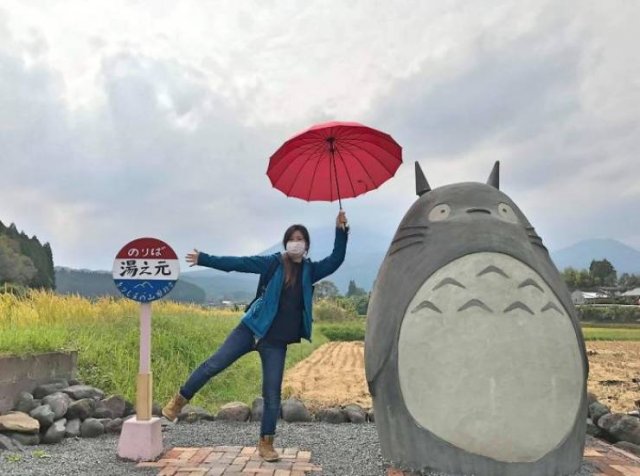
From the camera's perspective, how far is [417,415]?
4.08 m

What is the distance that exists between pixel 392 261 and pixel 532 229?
113cm

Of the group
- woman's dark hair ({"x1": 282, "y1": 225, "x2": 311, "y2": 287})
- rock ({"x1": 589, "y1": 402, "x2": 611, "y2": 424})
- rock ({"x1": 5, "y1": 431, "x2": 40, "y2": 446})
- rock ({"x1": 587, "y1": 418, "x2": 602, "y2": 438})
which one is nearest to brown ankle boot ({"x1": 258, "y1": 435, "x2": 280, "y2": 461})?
woman's dark hair ({"x1": 282, "y1": 225, "x2": 311, "y2": 287})

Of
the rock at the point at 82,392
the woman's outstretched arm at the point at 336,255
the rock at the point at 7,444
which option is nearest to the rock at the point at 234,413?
the rock at the point at 82,392

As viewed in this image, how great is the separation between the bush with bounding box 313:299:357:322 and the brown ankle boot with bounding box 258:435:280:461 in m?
28.1

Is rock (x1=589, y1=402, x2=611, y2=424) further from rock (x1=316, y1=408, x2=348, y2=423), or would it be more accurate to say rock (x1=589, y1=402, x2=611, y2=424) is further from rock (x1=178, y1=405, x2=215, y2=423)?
rock (x1=178, y1=405, x2=215, y2=423)

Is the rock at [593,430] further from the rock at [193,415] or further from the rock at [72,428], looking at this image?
the rock at [72,428]

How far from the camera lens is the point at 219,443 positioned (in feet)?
18.4

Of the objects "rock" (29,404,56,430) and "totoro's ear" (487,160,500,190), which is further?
"rock" (29,404,56,430)

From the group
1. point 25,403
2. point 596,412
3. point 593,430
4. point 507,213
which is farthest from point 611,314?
point 25,403

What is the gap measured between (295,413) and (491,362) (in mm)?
3318

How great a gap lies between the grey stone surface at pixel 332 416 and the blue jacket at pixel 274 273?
2.31 meters

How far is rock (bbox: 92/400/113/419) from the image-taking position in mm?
6406

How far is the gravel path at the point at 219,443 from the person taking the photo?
463cm

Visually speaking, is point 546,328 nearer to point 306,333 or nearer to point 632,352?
point 306,333
